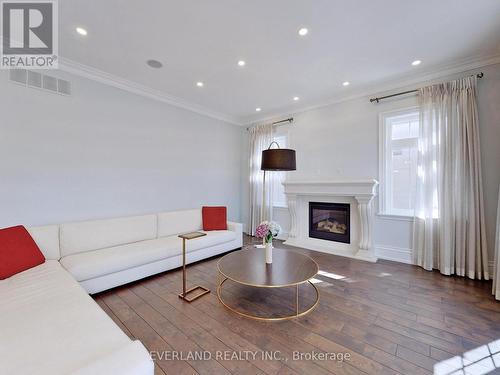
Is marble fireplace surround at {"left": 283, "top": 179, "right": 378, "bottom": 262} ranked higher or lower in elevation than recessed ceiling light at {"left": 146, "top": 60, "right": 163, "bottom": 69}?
lower

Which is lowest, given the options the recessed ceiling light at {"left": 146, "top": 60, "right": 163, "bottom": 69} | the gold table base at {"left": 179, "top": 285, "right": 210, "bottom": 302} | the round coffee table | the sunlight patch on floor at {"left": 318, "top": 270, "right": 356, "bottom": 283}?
the sunlight patch on floor at {"left": 318, "top": 270, "right": 356, "bottom": 283}

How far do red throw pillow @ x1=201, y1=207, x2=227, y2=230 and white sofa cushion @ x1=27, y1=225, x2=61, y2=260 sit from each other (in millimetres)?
2104

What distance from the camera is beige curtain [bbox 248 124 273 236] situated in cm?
507

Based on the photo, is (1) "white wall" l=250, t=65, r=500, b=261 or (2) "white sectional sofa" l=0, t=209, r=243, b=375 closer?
(2) "white sectional sofa" l=0, t=209, r=243, b=375

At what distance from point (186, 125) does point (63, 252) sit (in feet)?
9.54

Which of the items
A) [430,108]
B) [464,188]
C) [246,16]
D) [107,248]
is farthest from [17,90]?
[464,188]

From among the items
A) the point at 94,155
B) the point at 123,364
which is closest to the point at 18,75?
the point at 94,155

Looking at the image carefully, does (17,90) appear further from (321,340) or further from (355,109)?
(355,109)

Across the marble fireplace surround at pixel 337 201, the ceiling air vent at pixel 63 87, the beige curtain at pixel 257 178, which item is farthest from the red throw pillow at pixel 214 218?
the ceiling air vent at pixel 63 87

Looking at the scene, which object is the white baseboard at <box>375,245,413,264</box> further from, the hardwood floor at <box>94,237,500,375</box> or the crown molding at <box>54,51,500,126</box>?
the crown molding at <box>54,51,500,126</box>

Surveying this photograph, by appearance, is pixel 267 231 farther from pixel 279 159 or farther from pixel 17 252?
pixel 17 252

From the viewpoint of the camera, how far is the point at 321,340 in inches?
68.9

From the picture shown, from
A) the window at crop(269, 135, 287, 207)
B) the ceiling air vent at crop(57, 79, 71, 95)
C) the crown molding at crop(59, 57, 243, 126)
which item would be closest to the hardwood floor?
the window at crop(269, 135, 287, 207)

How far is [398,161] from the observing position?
3619 mm
